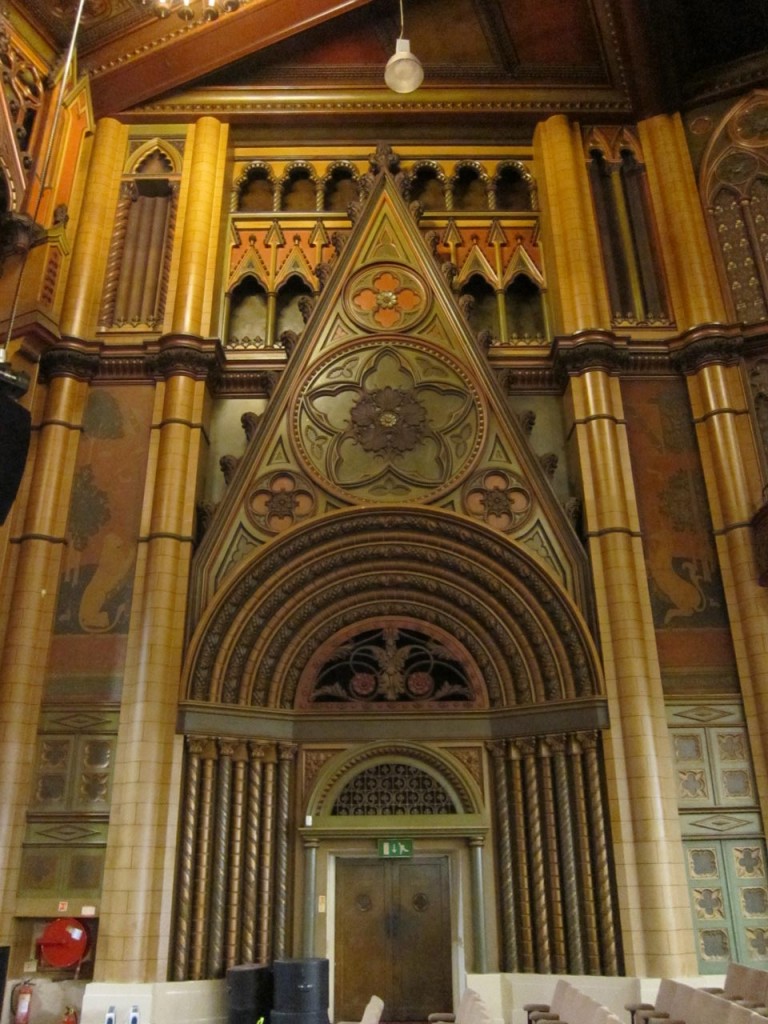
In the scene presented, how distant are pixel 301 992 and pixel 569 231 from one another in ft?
33.0

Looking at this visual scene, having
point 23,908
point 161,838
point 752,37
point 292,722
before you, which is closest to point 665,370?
point 752,37

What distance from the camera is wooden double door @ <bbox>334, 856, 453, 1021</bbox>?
29.9 ft

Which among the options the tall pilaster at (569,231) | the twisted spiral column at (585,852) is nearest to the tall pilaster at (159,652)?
the twisted spiral column at (585,852)

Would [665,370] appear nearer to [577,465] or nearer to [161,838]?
[577,465]

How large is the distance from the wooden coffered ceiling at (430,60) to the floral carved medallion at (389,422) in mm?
4525

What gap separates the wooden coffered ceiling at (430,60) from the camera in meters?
12.4

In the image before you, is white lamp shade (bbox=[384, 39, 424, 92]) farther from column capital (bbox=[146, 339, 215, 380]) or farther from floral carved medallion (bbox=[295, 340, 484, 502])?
column capital (bbox=[146, 339, 215, 380])

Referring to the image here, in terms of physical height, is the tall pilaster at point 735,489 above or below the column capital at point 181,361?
below

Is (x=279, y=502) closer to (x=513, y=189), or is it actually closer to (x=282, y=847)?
(x=282, y=847)

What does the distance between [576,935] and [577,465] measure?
5.42 m

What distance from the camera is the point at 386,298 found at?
11.9 meters

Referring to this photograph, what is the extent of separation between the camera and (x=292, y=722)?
1005 centimetres

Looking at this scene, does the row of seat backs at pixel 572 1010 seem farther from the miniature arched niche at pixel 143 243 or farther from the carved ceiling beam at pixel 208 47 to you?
the carved ceiling beam at pixel 208 47

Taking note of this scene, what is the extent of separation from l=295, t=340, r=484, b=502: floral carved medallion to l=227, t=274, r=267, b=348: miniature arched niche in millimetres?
1540
